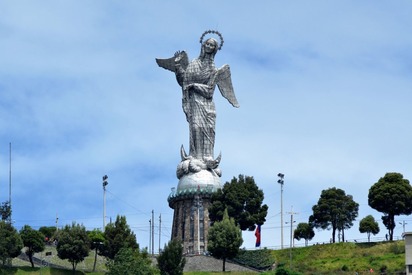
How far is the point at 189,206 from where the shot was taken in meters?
121

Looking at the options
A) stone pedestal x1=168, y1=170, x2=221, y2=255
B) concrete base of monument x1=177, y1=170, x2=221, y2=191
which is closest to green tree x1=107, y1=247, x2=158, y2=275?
stone pedestal x1=168, y1=170, x2=221, y2=255

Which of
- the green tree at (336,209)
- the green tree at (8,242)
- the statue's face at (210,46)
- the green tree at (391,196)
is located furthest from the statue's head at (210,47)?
the green tree at (8,242)

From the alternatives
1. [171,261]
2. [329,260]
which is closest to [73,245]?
[171,261]

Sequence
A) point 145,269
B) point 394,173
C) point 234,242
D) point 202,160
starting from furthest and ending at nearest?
1. point 202,160
2. point 394,173
3. point 234,242
4. point 145,269

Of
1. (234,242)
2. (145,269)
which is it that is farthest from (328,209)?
(145,269)

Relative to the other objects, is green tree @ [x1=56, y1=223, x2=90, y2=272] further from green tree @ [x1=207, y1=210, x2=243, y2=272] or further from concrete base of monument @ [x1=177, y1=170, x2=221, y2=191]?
concrete base of monument @ [x1=177, y1=170, x2=221, y2=191]

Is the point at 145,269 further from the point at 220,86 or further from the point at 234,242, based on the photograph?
the point at 220,86

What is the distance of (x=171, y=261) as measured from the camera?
3905 inches

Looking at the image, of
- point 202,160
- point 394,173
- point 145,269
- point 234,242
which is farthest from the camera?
point 202,160

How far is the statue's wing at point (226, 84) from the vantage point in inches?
4906

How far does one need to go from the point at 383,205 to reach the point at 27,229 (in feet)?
100

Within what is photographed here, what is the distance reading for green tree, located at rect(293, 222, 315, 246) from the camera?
397 feet

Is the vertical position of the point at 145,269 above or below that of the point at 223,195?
below

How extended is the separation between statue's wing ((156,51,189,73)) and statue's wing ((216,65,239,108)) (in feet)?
11.2
